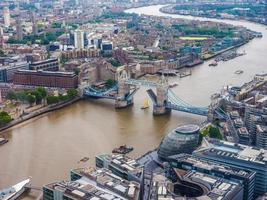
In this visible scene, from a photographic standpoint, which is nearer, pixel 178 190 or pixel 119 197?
pixel 119 197

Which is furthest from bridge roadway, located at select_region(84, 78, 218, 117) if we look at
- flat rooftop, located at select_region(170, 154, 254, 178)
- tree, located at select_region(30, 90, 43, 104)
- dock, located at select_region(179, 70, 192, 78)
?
flat rooftop, located at select_region(170, 154, 254, 178)

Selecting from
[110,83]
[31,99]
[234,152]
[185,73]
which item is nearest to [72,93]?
[31,99]

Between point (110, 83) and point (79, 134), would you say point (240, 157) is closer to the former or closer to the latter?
point (79, 134)

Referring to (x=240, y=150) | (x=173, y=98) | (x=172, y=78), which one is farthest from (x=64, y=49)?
(x=240, y=150)

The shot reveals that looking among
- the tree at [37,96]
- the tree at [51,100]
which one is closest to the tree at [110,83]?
the tree at [51,100]

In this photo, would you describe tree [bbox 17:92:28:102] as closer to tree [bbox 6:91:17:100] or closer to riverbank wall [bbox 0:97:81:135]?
tree [bbox 6:91:17:100]

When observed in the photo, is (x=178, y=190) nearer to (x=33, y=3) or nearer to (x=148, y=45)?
(x=148, y=45)
